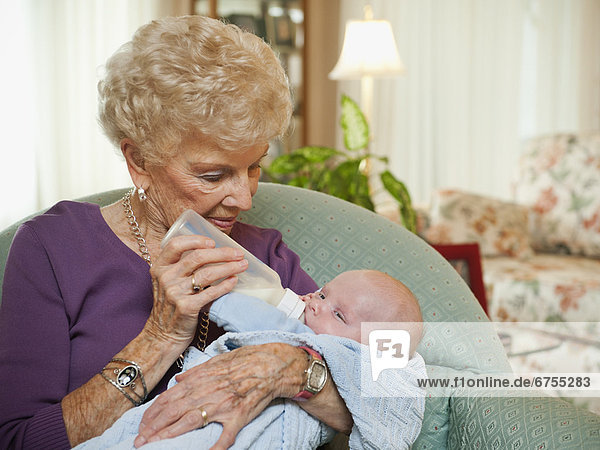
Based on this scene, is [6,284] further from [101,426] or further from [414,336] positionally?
[414,336]

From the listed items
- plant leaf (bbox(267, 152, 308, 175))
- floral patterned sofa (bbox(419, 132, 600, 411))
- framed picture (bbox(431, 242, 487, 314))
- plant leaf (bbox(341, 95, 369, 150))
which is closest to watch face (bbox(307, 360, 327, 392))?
framed picture (bbox(431, 242, 487, 314))

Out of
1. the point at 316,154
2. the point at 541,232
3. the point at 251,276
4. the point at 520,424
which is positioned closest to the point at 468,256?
the point at 316,154

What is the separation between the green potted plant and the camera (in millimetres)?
2572

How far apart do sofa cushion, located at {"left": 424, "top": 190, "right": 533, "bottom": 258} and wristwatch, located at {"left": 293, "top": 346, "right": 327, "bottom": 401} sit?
2615 millimetres

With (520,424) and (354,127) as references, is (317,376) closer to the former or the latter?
(520,424)

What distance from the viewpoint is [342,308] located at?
1190mm

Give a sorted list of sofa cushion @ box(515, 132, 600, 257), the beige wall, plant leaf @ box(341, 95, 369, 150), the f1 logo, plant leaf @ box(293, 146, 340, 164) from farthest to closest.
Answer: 1. the beige wall
2. sofa cushion @ box(515, 132, 600, 257)
3. plant leaf @ box(341, 95, 369, 150)
4. plant leaf @ box(293, 146, 340, 164)
5. the f1 logo

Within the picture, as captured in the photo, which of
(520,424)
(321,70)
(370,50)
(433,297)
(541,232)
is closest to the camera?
(520,424)

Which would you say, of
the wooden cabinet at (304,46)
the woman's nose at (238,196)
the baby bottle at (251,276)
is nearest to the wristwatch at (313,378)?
the baby bottle at (251,276)

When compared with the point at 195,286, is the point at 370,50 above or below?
above

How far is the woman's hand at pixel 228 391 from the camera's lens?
40.5 inches

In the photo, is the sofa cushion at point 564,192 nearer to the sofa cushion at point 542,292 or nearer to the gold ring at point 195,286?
the sofa cushion at point 542,292

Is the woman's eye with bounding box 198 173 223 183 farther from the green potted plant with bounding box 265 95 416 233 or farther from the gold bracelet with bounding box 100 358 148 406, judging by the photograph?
the green potted plant with bounding box 265 95 416 233

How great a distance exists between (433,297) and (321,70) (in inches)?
153
